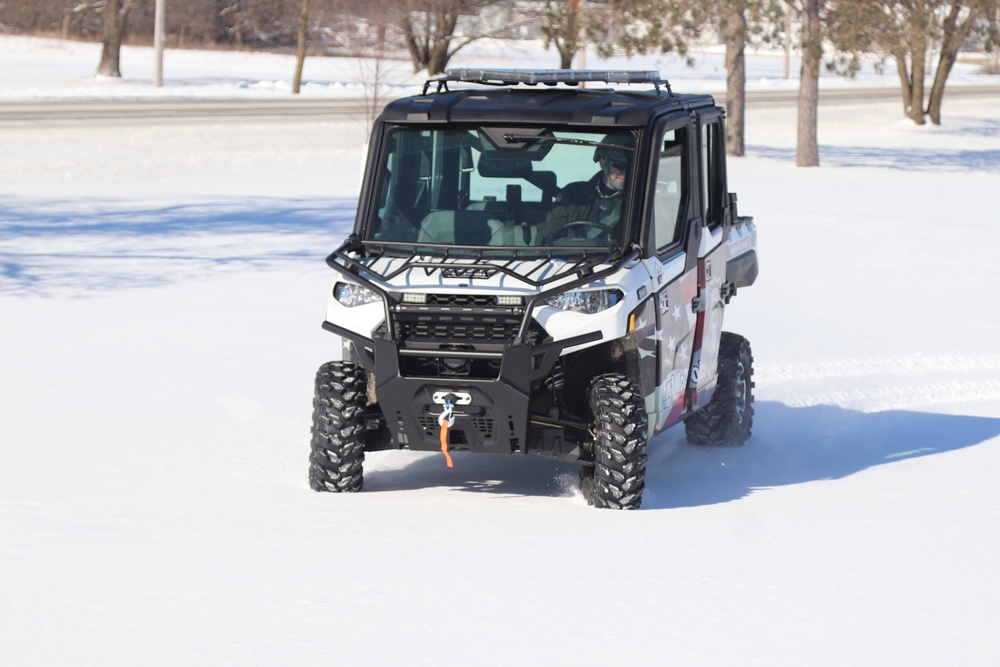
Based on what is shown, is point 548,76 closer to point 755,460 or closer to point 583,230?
point 583,230

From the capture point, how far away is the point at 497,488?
314 inches

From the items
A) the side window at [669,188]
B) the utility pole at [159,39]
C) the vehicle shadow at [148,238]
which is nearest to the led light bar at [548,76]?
the side window at [669,188]

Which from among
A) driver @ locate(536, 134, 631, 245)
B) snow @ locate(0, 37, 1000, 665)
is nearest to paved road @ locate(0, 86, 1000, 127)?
snow @ locate(0, 37, 1000, 665)

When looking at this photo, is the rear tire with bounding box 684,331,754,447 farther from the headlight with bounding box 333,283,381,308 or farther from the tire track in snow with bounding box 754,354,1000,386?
the headlight with bounding box 333,283,381,308

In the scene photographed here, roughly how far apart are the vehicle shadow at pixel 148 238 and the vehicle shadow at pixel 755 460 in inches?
282

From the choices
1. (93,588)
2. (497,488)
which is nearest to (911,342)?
(497,488)

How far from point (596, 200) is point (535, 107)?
0.55 metres

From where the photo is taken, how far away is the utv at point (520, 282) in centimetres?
705

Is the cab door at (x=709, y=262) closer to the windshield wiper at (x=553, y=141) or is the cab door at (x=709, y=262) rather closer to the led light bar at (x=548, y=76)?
the led light bar at (x=548, y=76)

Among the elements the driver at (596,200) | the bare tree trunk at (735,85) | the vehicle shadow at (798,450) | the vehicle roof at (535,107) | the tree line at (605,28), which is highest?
the tree line at (605,28)

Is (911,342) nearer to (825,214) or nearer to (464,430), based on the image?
(464,430)

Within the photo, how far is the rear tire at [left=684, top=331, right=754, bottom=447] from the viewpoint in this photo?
923 centimetres

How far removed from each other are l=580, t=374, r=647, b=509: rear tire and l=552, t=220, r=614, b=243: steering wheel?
0.71 m

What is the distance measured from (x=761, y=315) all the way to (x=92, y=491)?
8062 mm
